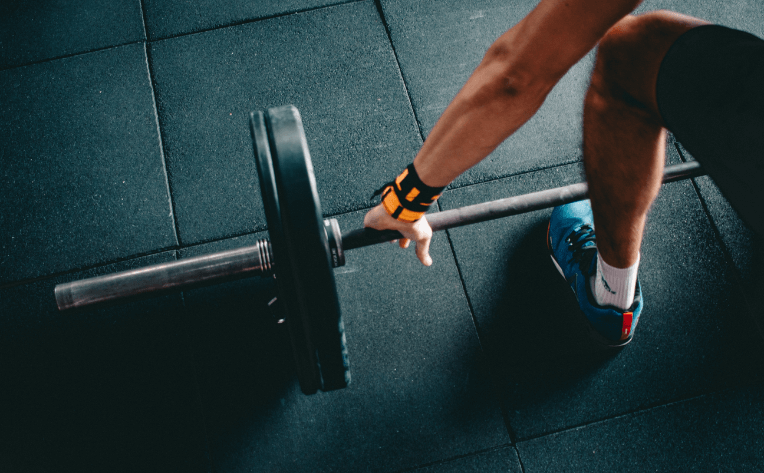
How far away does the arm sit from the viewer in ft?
2.24

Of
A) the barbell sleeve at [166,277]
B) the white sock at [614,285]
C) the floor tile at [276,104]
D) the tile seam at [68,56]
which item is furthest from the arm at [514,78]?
the tile seam at [68,56]

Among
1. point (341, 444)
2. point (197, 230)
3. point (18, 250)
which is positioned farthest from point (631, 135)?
point (18, 250)

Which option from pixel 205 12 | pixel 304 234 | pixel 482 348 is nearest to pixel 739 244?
pixel 482 348

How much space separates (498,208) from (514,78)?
323 millimetres

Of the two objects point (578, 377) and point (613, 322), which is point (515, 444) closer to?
point (578, 377)

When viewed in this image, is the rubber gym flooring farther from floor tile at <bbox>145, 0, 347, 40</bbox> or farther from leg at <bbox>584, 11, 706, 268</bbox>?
leg at <bbox>584, 11, 706, 268</bbox>

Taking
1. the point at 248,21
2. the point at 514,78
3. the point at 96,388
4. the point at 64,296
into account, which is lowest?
the point at 96,388

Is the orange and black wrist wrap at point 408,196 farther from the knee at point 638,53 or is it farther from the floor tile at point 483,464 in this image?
the floor tile at point 483,464

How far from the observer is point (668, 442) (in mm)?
1237

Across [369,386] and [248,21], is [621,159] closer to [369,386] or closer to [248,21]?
[369,386]

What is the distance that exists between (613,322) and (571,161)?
527 mm

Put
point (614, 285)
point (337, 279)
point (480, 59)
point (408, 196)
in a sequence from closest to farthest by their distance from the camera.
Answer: point (408, 196) → point (614, 285) → point (337, 279) → point (480, 59)

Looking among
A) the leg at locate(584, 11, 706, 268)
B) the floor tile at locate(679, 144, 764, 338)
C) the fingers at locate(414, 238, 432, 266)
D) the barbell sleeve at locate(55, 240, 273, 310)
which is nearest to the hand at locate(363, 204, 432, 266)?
the fingers at locate(414, 238, 432, 266)

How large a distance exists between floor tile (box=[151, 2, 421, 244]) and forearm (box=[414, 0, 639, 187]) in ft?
2.06
